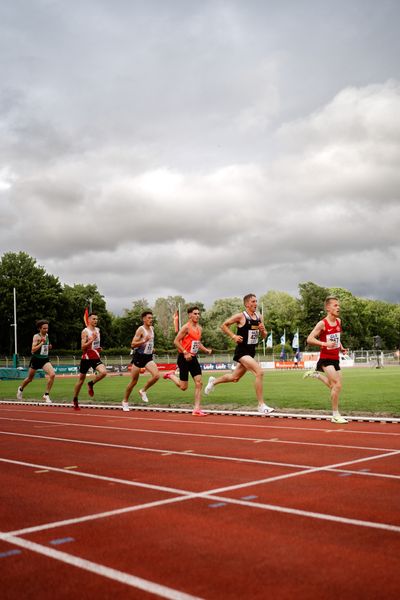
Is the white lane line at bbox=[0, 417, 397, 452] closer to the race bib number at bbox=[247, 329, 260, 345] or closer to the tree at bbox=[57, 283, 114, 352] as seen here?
the race bib number at bbox=[247, 329, 260, 345]

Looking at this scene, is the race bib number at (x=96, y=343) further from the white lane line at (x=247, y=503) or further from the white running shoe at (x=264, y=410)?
the white lane line at (x=247, y=503)

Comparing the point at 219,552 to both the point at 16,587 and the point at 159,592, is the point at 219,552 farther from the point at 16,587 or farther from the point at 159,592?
the point at 16,587

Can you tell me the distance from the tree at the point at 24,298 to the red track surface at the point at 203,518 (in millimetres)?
67204

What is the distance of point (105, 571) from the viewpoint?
11.4 ft

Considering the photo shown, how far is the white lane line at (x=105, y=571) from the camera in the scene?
3146 millimetres

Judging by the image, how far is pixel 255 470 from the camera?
6.40 m

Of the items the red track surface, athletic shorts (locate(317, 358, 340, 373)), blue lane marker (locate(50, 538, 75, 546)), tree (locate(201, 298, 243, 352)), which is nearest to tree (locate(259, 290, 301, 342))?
tree (locate(201, 298, 243, 352))

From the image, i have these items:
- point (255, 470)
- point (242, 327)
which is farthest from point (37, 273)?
point (255, 470)

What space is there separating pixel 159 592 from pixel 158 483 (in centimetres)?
270

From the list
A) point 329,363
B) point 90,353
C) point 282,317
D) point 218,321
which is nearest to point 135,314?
point 218,321

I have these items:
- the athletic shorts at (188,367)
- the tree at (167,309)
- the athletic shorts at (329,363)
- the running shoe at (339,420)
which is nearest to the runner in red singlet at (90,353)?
the athletic shorts at (188,367)

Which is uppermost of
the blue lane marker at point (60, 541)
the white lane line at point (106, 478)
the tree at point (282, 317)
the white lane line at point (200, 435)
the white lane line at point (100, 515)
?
the tree at point (282, 317)

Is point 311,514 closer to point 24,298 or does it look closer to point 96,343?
point 96,343

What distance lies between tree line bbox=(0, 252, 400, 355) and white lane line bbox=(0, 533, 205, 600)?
1866 inches
